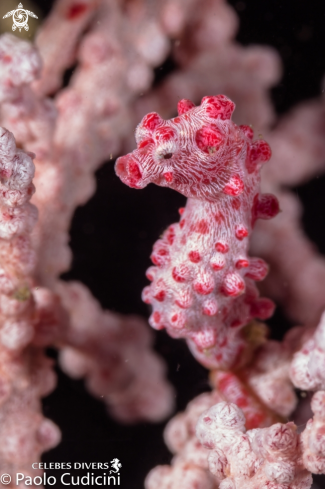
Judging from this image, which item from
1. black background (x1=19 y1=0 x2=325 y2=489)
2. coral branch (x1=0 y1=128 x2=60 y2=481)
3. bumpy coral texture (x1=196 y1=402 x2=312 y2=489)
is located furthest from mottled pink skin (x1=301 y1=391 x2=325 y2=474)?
coral branch (x1=0 y1=128 x2=60 y2=481)

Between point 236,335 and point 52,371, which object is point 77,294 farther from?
point 236,335

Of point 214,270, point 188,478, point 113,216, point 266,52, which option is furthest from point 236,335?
point 266,52
